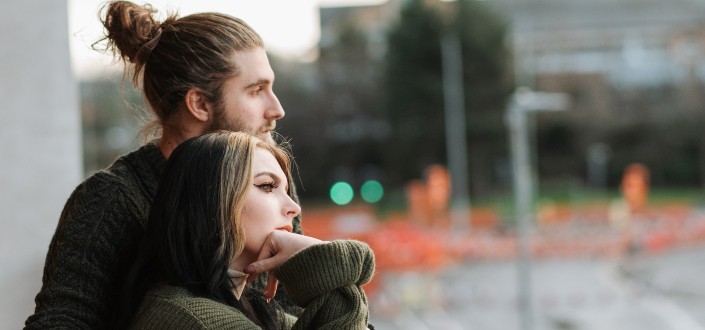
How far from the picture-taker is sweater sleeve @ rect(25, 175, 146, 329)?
1.62 meters

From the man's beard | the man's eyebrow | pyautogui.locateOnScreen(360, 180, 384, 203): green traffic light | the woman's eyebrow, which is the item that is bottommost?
pyautogui.locateOnScreen(360, 180, 384, 203): green traffic light

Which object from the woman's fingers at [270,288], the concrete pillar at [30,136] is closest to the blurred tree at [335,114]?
the concrete pillar at [30,136]

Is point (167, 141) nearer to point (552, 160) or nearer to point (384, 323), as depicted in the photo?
point (384, 323)

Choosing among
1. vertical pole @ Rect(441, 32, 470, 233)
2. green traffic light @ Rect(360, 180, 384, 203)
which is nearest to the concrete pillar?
vertical pole @ Rect(441, 32, 470, 233)

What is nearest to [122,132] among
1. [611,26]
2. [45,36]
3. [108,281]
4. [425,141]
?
[425,141]

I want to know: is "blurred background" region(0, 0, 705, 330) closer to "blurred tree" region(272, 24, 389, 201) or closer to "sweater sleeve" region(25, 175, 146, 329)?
"blurred tree" region(272, 24, 389, 201)

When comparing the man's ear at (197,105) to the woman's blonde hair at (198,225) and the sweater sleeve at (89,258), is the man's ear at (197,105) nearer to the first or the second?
the sweater sleeve at (89,258)

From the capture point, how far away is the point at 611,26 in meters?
50.5

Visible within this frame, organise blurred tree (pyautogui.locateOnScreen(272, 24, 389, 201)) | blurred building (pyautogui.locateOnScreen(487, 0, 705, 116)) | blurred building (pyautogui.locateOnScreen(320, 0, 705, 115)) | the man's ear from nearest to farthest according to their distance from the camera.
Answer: the man's ear → blurred tree (pyautogui.locateOnScreen(272, 24, 389, 201)) → blurred building (pyautogui.locateOnScreen(320, 0, 705, 115)) → blurred building (pyautogui.locateOnScreen(487, 0, 705, 116))

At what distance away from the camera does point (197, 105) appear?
1.89 metres

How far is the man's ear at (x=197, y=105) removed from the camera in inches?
73.9

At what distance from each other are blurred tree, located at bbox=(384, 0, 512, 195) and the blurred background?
51 millimetres

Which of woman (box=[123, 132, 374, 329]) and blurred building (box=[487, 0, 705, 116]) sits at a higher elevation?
woman (box=[123, 132, 374, 329])

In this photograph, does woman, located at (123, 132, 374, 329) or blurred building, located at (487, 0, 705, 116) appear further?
blurred building, located at (487, 0, 705, 116)
